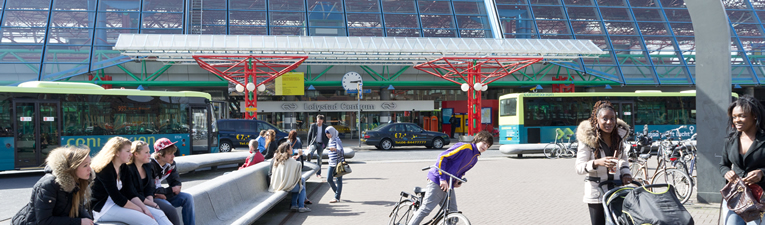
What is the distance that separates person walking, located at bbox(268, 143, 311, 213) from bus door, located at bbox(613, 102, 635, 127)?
15.9m

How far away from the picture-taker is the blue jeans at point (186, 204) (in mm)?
5387

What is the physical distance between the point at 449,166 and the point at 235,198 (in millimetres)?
3187

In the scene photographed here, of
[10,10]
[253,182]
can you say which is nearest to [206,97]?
[253,182]

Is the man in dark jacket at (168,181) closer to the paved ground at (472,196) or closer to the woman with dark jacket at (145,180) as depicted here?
the woman with dark jacket at (145,180)

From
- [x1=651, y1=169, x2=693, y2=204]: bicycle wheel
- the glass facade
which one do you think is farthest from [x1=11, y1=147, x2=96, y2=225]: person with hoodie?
the glass facade

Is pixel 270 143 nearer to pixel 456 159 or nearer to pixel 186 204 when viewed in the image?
pixel 186 204

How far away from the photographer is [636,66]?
3131cm

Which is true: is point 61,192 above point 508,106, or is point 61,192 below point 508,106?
below

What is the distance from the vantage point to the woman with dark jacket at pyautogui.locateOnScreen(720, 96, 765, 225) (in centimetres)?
392

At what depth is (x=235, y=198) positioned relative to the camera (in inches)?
275

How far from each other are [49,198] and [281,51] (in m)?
20.0

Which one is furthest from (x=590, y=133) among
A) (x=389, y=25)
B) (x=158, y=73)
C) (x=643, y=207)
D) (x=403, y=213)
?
(x=158, y=73)

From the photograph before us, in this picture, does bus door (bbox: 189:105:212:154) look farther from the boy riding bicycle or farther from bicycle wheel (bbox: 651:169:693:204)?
the boy riding bicycle

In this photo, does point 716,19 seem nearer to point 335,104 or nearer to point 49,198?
point 49,198
